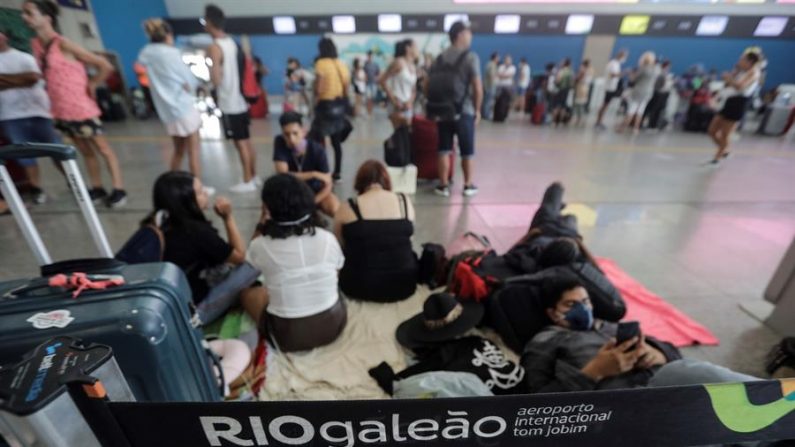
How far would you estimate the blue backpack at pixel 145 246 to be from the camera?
5.67 feet

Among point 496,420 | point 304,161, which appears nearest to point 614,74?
point 304,161

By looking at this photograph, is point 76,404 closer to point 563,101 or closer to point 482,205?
point 482,205

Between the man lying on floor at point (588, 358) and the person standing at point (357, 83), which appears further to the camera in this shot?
the person standing at point (357, 83)

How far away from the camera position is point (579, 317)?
1.85 m

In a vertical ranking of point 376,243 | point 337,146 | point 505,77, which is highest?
point 505,77

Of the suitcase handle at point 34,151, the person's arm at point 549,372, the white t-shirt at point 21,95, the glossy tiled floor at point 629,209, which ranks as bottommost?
the glossy tiled floor at point 629,209

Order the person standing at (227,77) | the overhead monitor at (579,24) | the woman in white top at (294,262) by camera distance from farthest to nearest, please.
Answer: the overhead monitor at (579,24), the person standing at (227,77), the woman in white top at (294,262)

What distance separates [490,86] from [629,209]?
698 cm

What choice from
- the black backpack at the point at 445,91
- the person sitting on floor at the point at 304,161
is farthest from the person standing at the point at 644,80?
the person sitting on floor at the point at 304,161

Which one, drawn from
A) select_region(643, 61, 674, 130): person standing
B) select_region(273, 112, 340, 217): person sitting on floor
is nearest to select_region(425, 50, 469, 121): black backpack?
select_region(273, 112, 340, 217): person sitting on floor

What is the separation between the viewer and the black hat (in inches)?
78.7

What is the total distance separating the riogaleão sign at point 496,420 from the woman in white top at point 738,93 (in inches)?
249

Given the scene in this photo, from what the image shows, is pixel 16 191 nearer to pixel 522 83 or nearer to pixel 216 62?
pixel 216 62

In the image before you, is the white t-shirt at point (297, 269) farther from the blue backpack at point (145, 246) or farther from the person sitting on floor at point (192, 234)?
the blue backpack at point (145, 246)
